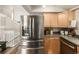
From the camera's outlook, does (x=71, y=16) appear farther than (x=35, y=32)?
No

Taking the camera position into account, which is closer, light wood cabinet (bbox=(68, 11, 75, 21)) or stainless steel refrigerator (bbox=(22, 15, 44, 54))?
light wood cabinet (bbox=(68, 11, 75, 21))

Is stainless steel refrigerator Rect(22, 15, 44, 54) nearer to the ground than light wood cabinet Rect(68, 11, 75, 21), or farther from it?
nearer to the ground

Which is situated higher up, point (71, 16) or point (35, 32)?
point (71, 16)

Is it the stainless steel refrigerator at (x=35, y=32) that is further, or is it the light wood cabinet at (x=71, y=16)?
the stainless steel refrigerator at (x=35, y=32)

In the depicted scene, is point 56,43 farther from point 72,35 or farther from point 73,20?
point 73,20

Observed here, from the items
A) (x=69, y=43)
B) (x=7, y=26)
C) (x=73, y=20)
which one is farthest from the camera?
(x=69, y=43)

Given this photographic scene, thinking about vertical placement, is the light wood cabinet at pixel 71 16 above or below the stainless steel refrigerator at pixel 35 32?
above

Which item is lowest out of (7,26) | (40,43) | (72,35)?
(40,43)
